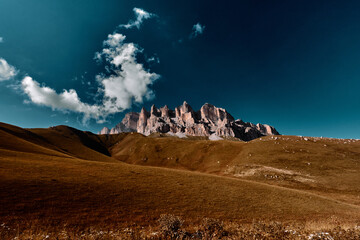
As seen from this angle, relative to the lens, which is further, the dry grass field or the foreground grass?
the dry grass field

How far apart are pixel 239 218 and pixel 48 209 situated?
23371 millimetres

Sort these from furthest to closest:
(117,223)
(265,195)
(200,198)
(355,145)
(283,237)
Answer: (355,145) → (265,195) → (200,198) → (117,223) → (283,237)

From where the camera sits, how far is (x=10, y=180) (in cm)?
1903

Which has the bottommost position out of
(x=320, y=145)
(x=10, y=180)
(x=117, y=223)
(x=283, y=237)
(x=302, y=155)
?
(x=117, y=223)

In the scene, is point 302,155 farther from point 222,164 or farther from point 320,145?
point 222,164

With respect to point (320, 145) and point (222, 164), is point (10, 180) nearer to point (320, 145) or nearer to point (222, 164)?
point (222, 164)

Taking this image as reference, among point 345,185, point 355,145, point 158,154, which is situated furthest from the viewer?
point 158,154

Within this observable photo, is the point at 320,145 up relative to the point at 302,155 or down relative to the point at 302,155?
up

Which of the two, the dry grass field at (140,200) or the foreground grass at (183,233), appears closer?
the foreground grass at (183,233)

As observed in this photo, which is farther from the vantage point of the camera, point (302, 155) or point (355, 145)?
point (355, 145)

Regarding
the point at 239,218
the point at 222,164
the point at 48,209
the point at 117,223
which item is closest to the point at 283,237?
the point at 239,218

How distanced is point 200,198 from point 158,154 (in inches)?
3427

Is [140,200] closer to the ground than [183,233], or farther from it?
closer to the ground

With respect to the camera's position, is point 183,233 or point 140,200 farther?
point 140,200
